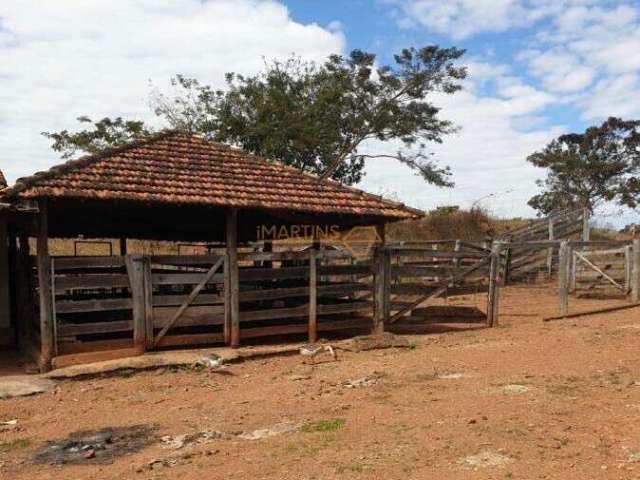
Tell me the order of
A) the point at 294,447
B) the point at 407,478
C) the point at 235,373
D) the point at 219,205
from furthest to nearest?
the point at 219,205 → the point at 235,373 → the point at 294,447 → the point at 407,478

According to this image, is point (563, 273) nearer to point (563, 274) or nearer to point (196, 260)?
point (563, 274)

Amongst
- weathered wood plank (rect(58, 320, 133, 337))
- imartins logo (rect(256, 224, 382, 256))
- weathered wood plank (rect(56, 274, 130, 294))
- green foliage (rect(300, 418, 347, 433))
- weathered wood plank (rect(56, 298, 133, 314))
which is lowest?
green foliage (rect(300, 418, 347, 433))

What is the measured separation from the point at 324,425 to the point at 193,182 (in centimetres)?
527

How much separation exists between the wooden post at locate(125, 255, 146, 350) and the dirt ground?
0.71 meters

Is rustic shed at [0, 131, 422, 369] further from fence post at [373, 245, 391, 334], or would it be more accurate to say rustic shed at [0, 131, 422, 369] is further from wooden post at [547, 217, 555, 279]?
wooden post at [547, 217, 555, 279]

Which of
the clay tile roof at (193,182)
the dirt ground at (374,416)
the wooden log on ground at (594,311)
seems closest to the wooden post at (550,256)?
the wooden log on ground at (594,311)

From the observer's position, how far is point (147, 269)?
902cm

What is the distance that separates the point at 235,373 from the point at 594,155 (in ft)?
97.8

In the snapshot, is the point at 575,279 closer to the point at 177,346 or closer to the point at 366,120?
the point at 366,120

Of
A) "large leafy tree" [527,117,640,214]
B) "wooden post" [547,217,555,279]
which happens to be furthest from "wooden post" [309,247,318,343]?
"large leafy tree" [527,117,640,214]

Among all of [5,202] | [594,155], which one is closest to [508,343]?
[5,202]

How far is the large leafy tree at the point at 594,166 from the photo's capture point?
32.1 m

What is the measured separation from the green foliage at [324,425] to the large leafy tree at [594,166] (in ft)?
99.5

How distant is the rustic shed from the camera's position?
336 inches
